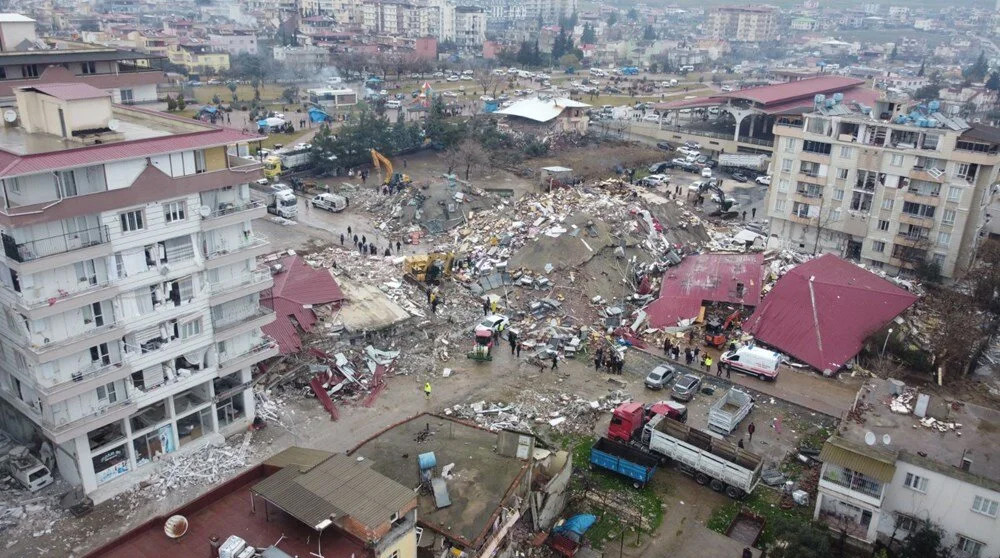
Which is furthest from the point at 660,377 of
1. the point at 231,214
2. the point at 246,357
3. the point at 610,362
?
the point at 231,214

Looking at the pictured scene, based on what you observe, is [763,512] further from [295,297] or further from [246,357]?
[295,297]

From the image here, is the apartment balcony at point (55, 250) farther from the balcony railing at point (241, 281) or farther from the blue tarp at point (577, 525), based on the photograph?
the blue tarp at point (577, 525)

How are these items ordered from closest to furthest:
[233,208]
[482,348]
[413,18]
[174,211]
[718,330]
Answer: [174,211]
[233,208]
[482,348]
[718,330]
[413,18]

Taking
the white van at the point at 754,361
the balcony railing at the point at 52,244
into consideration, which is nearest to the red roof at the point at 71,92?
the balcony railing at the point at 52,244

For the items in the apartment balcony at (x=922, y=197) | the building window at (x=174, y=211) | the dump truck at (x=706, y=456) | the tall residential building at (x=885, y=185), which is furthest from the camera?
the apartment balcony at (x=922, y=197)

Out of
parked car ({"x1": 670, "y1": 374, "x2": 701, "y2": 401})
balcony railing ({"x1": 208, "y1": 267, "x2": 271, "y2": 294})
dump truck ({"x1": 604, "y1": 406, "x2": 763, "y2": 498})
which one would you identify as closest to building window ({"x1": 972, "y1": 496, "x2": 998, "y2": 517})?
dump truck ({"x1": 604, "y1": 406, "x2": 763, "y2": 498})
